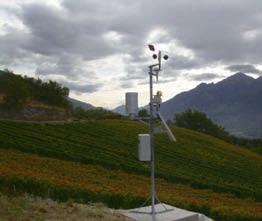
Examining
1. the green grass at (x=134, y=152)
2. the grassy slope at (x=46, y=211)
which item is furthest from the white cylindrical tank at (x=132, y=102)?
the green grass at (x=134, y=152)

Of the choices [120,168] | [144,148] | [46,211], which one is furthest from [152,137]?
[120,168]

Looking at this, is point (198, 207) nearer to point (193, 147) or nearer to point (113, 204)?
point (113, 204)

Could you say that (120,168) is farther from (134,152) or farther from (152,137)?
(152,137)

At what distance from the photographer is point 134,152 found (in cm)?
5119

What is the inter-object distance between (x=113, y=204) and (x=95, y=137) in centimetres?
4236

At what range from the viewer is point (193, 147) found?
6856cm

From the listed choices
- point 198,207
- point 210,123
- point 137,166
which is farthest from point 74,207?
point 210,123

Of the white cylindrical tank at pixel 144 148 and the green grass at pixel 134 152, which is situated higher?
the white cylindrical tank at pixel 144 148

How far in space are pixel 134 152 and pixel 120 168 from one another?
11.7 m

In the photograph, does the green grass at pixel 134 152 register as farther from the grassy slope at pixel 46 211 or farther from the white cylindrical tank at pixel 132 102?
the white cylindrical tank at pixel 132 102

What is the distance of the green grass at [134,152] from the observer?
40219 millimetres

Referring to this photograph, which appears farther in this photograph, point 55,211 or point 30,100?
point 30,100

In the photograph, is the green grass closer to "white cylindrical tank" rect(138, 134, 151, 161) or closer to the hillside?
the hillside


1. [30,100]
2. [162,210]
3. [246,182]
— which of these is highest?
[30,100]
